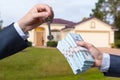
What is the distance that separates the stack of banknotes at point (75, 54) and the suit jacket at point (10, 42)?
0.23m

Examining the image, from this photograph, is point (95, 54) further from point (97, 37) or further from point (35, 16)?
point (97, 37)

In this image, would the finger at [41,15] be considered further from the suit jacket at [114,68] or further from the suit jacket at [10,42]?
the suit jacket at [114,68]

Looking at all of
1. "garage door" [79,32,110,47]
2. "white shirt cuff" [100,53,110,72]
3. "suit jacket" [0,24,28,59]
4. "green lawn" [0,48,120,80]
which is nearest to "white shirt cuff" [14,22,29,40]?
"suit jacket" [0,24,28,59]

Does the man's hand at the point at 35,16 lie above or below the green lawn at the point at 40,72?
above

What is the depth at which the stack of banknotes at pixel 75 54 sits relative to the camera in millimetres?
2273

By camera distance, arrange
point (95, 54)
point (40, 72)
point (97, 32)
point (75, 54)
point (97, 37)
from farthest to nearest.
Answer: point (97, 37)
point (97, 32)
point (40, 72)
point (95, 54)
point (75, 54)

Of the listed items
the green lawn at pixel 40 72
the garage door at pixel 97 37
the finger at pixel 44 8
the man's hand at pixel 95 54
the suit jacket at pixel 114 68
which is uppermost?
the finger at pixel 44 8

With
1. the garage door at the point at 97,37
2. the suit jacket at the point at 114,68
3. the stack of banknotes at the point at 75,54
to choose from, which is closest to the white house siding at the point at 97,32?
the garage door at the point at 97,37

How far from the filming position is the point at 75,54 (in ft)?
7.60

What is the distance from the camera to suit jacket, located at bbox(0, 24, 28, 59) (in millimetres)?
2477

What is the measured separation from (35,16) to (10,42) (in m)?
0.20

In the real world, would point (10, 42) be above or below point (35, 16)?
below

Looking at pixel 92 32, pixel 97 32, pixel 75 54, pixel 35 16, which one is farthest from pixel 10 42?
pixel 97 32

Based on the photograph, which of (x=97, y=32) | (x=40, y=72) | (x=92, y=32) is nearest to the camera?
(x=40, y=72)
